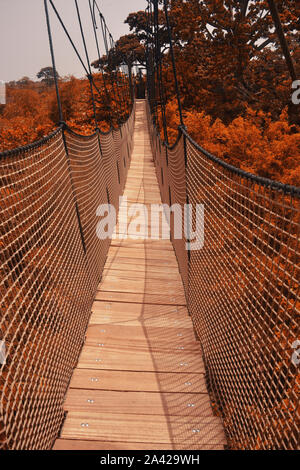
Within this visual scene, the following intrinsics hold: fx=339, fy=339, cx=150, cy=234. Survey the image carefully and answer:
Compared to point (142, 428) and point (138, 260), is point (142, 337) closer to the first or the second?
point (142, 428)

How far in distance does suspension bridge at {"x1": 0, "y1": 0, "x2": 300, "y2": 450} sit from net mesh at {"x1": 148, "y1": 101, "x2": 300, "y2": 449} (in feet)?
0.04

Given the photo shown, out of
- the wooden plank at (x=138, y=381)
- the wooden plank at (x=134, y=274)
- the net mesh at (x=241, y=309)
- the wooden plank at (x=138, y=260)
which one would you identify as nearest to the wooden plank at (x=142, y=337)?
the net mesh at (x=241, y=309)

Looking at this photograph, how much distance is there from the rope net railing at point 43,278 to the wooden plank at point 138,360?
0.10m

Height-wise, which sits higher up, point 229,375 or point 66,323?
point 66,323

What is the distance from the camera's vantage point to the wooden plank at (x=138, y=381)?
1869 millimetres

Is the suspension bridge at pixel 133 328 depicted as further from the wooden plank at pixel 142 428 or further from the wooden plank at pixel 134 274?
the wooden plank at pixel 134 274

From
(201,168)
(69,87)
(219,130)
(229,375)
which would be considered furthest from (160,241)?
(69,87)

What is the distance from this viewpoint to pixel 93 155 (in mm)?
3076

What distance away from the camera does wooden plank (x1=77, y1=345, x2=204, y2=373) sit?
203 cm

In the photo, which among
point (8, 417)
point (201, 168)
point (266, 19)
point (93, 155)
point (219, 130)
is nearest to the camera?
point (8, 417)

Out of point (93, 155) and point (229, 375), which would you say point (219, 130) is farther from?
point (229, 375)

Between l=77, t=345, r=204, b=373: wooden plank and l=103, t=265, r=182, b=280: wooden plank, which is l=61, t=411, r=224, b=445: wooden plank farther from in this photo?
l=103, t=265, r=182, b=280: wooden plank

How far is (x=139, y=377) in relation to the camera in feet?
6.40

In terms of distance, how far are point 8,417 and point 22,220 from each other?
81 cm
